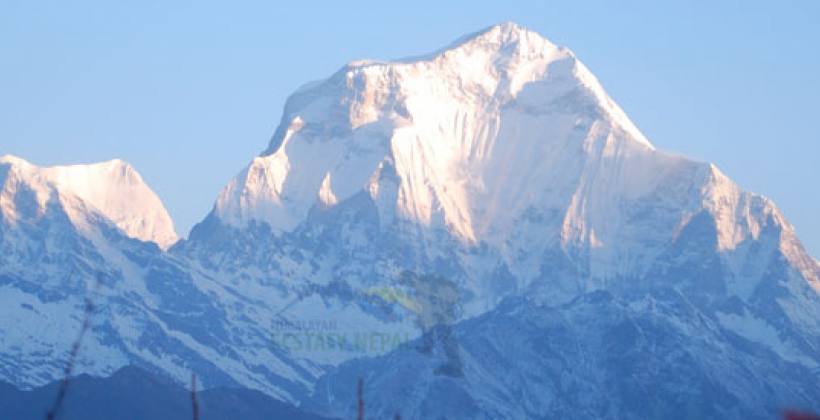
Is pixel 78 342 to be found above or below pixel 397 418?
above

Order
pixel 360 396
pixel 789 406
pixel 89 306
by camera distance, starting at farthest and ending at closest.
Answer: pixel 360 396, pixel 89 306, pixel 789 406

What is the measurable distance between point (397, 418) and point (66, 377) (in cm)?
697

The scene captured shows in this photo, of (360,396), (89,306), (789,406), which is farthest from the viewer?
(360,396)

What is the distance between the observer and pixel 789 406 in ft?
104

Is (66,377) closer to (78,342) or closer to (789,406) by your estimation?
(78,342)

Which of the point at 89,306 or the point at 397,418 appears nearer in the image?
the point at 89,306

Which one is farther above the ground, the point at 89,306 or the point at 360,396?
the point at 89,306

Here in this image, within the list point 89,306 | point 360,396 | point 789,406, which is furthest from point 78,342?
point 789,406

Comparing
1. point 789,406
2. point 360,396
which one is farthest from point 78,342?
point 789,406

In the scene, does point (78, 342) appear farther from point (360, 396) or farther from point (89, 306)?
point (360, 396)

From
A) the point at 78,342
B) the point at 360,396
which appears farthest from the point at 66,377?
the point at 360,396

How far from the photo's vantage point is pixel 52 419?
3259 centimetres

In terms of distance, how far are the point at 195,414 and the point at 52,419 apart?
2.36 m

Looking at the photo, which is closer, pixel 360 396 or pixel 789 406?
pixel 789 406
